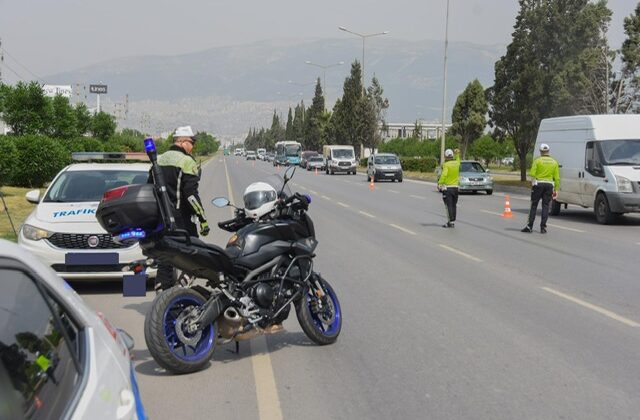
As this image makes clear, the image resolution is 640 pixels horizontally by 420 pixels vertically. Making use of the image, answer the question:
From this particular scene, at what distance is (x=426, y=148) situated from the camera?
306 ft

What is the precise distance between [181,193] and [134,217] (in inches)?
88.1

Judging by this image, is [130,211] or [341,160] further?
[341,160]

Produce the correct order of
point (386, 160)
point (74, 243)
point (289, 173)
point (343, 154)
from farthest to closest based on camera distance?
point (343, 154) < point (386, 160) < point (74, 243) < point (289, 173)

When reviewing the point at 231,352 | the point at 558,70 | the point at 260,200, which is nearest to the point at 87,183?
the point at 260,200

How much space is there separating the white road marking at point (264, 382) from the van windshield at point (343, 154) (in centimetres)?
5276

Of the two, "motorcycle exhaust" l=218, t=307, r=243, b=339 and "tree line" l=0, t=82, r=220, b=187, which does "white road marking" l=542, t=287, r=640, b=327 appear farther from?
"tree line" l=0, t=82, r=220, b=187

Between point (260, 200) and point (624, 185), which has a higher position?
Answer: point (260, 200)

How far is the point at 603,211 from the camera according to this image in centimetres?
1964

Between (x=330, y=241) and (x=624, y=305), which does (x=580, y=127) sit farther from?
(x=624, y=305)

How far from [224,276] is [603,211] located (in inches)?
615

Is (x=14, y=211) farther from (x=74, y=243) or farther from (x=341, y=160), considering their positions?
(x=341, y=160)

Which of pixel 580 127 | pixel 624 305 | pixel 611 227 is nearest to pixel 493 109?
pixel 580 127

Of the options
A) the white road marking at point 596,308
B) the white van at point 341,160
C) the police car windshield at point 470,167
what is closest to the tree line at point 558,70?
the police car windshield at point 470,167

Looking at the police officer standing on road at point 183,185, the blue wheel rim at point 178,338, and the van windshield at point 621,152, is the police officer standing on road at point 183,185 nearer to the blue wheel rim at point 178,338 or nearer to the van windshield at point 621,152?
the blue wheel rim at point 178,338
